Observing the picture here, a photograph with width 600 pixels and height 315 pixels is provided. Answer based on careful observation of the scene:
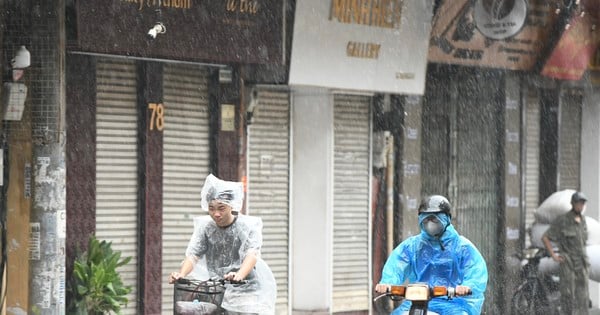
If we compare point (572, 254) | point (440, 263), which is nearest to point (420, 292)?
point (440, 263)

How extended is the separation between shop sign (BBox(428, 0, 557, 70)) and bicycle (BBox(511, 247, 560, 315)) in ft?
9.40

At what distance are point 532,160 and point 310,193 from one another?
5157mm

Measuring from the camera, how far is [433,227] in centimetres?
980

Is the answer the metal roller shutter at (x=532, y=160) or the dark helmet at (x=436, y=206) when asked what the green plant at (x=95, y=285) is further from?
the metal roller shutter at (x=532, y=160)

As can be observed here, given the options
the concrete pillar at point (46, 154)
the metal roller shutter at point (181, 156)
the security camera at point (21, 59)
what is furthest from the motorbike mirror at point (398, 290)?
the metal roller shutter at point (181, 156)

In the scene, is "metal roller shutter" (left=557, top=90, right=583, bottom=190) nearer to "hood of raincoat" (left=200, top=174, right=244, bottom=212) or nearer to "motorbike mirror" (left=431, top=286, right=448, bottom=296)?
"hood of raincoat" (left=200, top=174, right=244, bottom=212)

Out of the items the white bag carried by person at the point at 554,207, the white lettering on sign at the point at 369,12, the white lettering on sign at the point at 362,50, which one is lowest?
the white bag carried by person at the point at 554,207

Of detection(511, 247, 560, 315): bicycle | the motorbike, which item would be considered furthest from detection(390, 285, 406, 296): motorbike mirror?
detection(511, 247, 560, 315): bicycle

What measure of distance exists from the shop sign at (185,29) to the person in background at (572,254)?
4510mm

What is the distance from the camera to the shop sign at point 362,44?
1595 centimetres

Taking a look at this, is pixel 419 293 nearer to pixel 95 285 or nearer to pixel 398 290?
pixel 398 290

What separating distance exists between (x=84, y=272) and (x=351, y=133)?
498 cm

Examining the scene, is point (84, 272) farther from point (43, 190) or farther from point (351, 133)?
point (351, 133)

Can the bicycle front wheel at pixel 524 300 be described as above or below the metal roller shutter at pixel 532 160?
below
